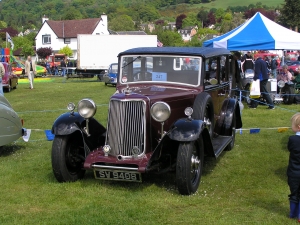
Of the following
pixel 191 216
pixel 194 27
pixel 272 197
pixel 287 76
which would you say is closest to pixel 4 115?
pixel 191 216

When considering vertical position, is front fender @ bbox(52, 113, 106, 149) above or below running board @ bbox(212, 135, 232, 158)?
above

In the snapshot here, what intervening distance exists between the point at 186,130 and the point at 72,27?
69.4 m

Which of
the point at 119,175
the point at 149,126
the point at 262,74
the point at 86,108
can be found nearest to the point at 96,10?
the point at 262,74

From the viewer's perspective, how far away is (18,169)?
7.26 metres

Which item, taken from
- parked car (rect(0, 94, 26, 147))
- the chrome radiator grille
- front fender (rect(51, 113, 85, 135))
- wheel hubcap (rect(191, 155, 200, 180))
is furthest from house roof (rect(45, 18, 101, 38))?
wheel hubcap (rect(191, 155, 200, 180))

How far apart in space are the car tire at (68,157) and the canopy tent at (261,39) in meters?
9.11

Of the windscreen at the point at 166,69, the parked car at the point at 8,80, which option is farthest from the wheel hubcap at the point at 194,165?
the parked car at the point at 8,80

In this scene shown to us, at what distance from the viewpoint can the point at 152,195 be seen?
578cm

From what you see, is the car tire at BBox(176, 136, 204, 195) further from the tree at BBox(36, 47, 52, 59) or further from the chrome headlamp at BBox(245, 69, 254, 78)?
the tree at BBox(36, 47, 52, 59)

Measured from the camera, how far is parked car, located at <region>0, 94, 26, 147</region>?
7754 millimetres

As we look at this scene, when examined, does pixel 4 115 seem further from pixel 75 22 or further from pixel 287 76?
pixel 75 22

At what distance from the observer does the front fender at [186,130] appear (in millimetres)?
5625

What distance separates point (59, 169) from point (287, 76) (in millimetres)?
11953

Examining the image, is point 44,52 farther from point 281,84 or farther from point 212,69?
point 212,69
